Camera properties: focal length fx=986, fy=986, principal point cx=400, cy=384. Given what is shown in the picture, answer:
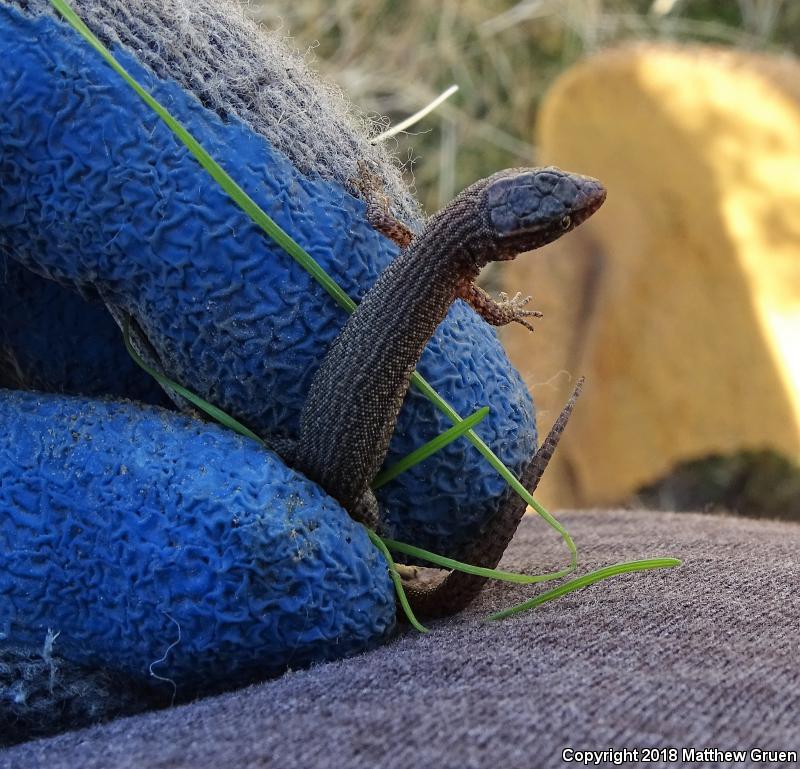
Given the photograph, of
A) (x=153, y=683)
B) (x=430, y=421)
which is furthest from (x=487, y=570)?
(x=153, y=683)

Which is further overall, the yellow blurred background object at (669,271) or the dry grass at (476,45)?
the dry grass at (476,45)

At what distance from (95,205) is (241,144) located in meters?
0.11

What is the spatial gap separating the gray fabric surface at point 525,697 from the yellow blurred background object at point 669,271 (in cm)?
124

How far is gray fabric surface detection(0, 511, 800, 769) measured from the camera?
0.53m

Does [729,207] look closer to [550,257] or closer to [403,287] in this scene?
[550,257]

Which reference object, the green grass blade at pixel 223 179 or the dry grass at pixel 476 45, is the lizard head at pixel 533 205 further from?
the dry grass at pixel 476 45

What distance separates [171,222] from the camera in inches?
27.1

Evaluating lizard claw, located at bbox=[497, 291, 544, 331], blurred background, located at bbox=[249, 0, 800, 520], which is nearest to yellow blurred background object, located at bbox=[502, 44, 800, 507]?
blurred background, located at bbox=[249, 0, 800, 520]

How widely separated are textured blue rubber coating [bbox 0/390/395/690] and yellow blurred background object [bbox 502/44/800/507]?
1.30 m

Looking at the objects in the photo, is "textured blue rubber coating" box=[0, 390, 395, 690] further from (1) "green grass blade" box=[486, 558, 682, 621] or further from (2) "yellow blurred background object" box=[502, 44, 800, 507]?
(2) "yellow blurred background object" box=[502, 44, 800, 507]

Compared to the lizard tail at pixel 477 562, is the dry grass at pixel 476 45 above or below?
above

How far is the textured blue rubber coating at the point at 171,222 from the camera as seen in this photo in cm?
69

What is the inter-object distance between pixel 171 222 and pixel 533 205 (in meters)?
0.26

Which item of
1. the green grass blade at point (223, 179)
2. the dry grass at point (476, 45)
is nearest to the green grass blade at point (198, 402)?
the green grass blade at point (223, 179)
